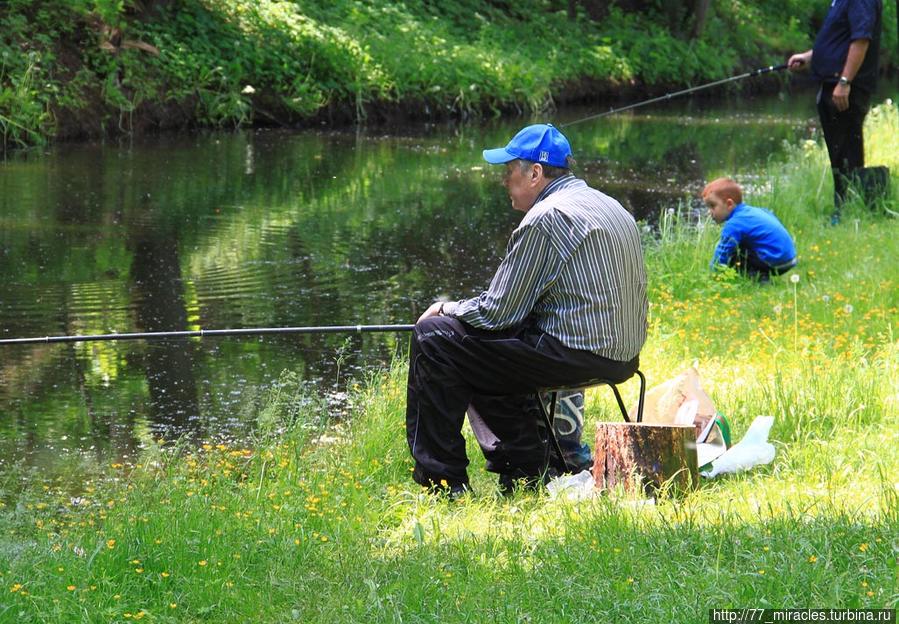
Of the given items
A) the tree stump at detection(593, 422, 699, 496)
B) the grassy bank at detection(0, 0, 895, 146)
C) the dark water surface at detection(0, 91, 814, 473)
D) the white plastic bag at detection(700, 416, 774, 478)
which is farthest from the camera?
the grassy bank at detection(0, 0, 895, 146)

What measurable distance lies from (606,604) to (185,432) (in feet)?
9.93

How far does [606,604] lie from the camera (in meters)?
3.31

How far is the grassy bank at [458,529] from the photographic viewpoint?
339 centimetres

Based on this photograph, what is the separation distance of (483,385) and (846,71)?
17.8 ft

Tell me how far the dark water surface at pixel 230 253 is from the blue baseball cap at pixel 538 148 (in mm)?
1910

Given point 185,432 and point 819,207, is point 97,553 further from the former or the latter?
point 819,207

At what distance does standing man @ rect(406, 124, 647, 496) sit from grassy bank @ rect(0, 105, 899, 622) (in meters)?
0.21

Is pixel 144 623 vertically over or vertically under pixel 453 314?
under

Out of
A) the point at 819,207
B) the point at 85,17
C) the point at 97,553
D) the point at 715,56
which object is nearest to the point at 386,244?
the point at 819,207

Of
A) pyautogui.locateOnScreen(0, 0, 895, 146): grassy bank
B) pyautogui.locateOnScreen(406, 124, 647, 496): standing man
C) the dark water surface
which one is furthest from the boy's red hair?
pyautogui.locateOnScreen(0, 0, 895, 146): grassy bank

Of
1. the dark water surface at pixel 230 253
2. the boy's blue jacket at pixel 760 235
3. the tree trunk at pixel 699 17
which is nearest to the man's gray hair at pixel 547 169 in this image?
the dark water surface at pixel 230 253

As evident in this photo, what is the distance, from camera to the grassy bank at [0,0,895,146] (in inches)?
637

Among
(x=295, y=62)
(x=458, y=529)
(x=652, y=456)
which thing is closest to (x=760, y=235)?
(x=652, y=456)

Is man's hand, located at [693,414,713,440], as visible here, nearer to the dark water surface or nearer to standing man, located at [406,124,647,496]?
standing man, located at [406,124,647,496]
